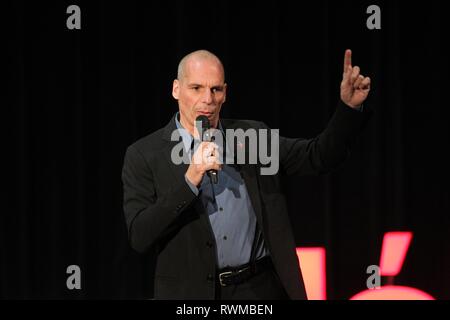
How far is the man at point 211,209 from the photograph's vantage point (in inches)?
69.7

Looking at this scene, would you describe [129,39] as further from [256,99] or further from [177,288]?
[177,288]

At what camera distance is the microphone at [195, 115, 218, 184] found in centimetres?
174

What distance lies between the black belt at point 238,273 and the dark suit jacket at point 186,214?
35 mm

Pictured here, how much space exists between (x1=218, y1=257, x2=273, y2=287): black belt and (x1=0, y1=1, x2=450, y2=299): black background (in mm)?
1638

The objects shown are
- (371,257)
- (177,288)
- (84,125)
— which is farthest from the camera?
(371,257)

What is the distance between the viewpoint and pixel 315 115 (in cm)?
353

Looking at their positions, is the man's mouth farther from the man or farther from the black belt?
the black belt

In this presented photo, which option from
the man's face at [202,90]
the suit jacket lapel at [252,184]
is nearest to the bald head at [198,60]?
the man's face at [202,90]

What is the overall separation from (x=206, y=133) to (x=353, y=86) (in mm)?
432

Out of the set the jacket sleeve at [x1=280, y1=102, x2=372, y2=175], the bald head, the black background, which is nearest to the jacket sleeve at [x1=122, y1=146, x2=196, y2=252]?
the bald head

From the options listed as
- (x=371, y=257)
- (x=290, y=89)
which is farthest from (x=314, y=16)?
(x=371, y=257)

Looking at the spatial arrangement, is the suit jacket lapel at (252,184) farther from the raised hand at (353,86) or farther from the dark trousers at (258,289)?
the raised hand at (353,86)

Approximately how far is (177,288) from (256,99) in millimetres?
1813

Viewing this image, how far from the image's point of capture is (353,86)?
1.84 m
